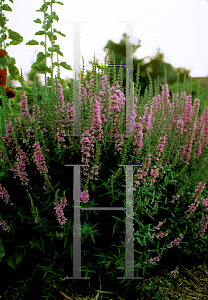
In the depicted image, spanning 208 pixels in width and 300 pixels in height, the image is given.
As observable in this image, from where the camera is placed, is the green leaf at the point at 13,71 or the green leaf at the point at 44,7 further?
the green leaf at the point at 13,71

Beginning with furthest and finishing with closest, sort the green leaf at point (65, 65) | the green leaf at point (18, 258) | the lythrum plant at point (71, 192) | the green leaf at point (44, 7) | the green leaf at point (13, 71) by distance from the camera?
the green leaf at point (13, 71) → the green leaf at point (65, 65) → the green leaf at point (44, 7) → the green leaf at point (18, 258) → the lythrum plant at point (71, 192)

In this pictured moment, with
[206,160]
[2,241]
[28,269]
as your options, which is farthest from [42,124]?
[206,160]

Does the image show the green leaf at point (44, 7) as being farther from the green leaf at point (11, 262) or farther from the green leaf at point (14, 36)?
the green leaf at point (11, 262)

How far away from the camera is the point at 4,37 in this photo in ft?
10.6

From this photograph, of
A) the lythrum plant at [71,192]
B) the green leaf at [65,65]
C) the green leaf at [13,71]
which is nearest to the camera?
the lythrum plant at [71,192]

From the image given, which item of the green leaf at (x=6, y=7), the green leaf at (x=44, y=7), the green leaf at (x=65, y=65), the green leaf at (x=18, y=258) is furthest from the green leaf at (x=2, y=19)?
the green leaf at (x=18, y=258)

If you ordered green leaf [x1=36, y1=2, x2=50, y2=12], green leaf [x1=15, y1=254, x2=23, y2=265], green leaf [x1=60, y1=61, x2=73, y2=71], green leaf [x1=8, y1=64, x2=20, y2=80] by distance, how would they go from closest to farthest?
1. green leaf [x1=15, y1=254, x2=23, y2=265]
2. green leaf [x1=36, y1=2, x2=50, y2=12]
3. green leaf [x1=60, y1=61, x2=73, y2=71]
4. green leaf [x1=8, y1=64, x2=20, y2=80]

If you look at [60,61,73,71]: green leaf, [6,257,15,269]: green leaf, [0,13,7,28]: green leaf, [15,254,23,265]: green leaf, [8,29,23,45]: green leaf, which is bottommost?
[6,257,15,269]: green leaf

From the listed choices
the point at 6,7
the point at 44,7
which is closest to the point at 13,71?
the point at 6,7

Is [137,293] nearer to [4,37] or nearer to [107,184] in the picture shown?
[107,184]

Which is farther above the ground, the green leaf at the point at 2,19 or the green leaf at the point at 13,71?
the green leaf at the point at 2,19

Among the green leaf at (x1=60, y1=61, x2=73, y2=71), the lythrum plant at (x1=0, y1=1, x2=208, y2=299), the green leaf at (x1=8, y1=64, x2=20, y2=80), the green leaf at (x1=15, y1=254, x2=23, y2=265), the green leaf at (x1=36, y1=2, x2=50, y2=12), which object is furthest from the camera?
the green leaf at (x1=8, y1=64, x2=20, y2=80)

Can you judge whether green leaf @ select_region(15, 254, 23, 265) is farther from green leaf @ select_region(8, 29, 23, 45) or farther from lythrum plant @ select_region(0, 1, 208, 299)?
green leaf @ select_region(8, 29, 23, 45)

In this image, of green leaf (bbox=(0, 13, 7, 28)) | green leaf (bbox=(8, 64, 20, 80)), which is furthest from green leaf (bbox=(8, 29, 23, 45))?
green leaf (bbox=(8, 64, 20, 80))
